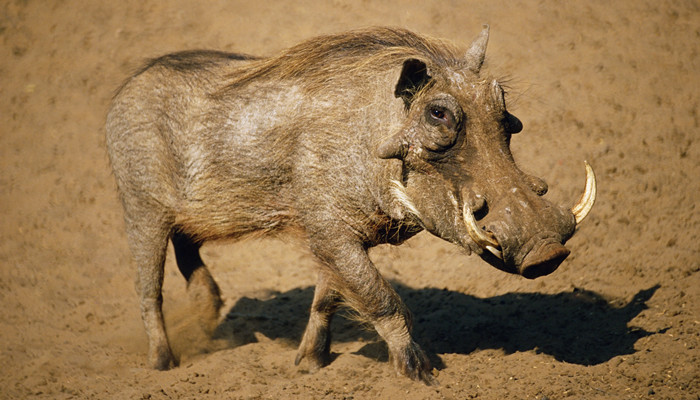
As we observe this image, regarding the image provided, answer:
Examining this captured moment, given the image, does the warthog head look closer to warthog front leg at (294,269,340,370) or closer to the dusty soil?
the dusty soil

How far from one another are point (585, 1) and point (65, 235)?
5.66 meters

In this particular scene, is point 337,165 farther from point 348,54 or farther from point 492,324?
point 492,324

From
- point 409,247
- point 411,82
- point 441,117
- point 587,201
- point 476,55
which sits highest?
point 476,55

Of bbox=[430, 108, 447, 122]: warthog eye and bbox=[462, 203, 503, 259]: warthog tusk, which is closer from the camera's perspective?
bbox=[462, 203, 503, 259]: warthog tusk

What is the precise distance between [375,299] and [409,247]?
2094 millimetres

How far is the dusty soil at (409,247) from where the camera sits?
14.6ft

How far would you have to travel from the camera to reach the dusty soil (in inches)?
175

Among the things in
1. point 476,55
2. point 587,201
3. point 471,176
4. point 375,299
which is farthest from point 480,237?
point 476,55

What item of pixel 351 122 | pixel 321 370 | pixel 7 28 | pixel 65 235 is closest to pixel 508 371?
pixel 321 370

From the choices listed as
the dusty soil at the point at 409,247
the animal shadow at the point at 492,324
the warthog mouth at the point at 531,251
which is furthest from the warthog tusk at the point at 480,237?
the animal shadow at the point at 492,324

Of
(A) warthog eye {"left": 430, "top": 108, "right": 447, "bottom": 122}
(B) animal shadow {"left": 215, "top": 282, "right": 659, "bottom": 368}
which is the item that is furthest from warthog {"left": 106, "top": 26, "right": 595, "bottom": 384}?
(B) animal shadow {"left": 215, "top": 282, "right": 659, "bottom": 368}

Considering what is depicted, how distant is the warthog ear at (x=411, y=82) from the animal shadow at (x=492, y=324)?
1.71 m

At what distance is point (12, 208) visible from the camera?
7234mm

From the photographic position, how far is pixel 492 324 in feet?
16.8
